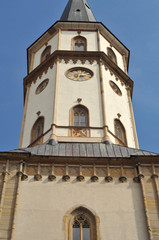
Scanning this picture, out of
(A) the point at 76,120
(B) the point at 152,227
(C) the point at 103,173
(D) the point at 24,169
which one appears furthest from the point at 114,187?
(A) the point at 76,120

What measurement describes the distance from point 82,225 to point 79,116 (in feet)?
27.7

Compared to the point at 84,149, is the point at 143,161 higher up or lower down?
lower down

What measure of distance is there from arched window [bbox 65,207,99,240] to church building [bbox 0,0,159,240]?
38 mm

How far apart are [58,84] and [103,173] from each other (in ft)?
28.0

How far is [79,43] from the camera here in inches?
1134

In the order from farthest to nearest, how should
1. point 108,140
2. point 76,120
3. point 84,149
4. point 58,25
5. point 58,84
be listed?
point 58,25
point 58,84
point 76,120
point 108,140
point 84,149

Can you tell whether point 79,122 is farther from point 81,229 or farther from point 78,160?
point 81,229

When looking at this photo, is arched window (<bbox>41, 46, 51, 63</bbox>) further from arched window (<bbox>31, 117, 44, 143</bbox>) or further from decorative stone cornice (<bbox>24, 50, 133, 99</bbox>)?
arched window (<bbox>31, 117, 44, 143</bbox>)

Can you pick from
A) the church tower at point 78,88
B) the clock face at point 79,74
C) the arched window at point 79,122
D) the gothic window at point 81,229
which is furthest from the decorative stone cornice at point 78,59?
the gothic window at point 81,229

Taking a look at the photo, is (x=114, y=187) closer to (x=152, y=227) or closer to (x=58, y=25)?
(x=152, y=227)

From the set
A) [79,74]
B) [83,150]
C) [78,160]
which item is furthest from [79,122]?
[78,160]

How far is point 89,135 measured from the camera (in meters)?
21.8

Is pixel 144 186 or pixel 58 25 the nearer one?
pixel 144 186

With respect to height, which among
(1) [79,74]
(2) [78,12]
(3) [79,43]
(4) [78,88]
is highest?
(2) [78,12]
